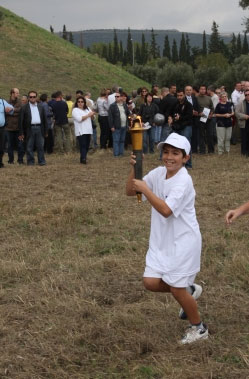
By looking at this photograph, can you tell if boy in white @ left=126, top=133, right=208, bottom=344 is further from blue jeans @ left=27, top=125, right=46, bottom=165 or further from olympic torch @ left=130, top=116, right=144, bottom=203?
blue jeans @ left=27, top=125, right=46, bottom=165

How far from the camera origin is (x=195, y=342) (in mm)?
4359

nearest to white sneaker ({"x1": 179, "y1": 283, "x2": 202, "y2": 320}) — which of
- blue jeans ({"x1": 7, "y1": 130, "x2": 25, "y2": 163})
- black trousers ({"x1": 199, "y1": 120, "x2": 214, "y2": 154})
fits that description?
blue jeans ({"x1": 7, "y1": 130, "x2": 25, "y2": 163})

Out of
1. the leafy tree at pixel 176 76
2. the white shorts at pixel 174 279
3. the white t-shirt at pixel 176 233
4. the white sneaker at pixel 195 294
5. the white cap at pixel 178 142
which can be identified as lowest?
the white sneaker at pixel 195 294

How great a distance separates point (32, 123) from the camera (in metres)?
13.9

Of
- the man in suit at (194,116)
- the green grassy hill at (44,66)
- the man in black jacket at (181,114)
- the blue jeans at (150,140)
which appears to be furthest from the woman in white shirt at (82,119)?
the green grassy hill at (44,66)

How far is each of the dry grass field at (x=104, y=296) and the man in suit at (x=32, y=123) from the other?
12.9 ft

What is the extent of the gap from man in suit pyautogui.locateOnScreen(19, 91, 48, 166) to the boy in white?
986 centimetres

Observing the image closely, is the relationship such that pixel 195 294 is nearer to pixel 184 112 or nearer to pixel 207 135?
pixel 184 112

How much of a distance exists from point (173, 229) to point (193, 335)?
803 millimetres

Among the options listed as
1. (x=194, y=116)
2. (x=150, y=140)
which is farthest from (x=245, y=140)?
(x=150, y=140)

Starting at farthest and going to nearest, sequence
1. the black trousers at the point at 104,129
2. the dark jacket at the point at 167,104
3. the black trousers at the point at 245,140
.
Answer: the black trousers at the point at 104,129 → the black trousers at the point at 245,140 → the dark jacket at the point at 167,104

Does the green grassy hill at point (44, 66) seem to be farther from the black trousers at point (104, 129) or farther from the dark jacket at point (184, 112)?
the dark jacket at point (184, 112)

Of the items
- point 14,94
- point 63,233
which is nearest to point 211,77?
point 14,94

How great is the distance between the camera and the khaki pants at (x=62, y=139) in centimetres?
1636
